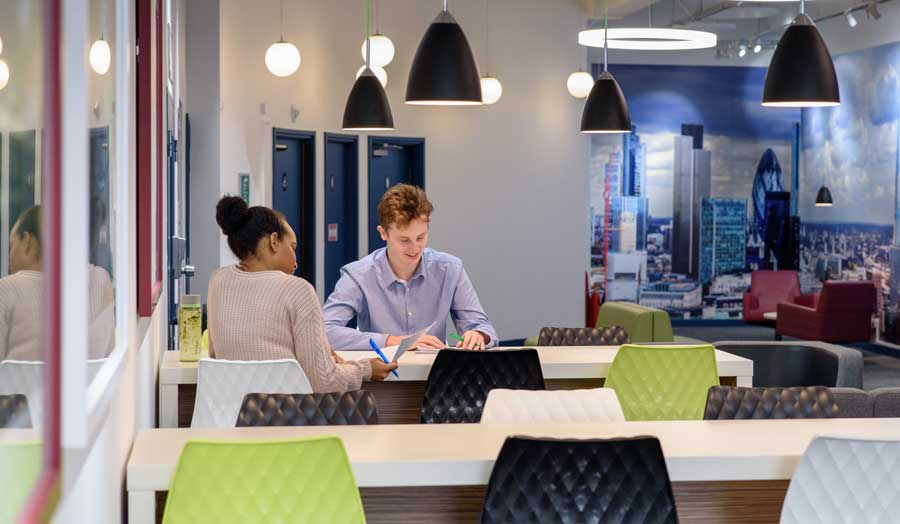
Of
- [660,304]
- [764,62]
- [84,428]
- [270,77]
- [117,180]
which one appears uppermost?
[764,62]

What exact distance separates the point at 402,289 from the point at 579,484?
9.35ft

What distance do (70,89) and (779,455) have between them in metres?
2.09

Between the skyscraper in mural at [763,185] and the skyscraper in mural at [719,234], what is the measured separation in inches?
8.0

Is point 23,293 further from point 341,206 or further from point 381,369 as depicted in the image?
point 341,206

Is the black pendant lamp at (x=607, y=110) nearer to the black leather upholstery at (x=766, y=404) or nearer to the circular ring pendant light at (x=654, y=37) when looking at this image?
the circular ring pendant light at (x=654, y=37)

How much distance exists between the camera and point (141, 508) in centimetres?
285

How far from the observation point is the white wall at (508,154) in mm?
12016

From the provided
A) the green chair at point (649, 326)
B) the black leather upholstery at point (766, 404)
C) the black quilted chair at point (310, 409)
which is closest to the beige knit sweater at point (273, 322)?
the black quilted chair at point (310, 409)

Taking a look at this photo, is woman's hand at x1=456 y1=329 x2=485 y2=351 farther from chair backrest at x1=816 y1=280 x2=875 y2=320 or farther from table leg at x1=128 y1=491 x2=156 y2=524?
chair backrest at x1=816 y1=280 x2=875 y2=320

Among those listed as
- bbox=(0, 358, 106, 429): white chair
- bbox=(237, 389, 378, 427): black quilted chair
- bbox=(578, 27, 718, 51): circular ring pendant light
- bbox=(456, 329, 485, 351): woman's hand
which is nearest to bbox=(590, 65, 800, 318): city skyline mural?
bbox=(578, 27, 718, 51): circular ring pendant light

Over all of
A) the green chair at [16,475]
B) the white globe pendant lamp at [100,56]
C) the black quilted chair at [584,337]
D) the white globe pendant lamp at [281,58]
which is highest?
the white globe pendant lamp at [281,58]

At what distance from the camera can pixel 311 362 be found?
4242 millimetres

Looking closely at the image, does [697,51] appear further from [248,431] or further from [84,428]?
[84,428]

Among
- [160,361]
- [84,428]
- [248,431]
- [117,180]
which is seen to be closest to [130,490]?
[248,431]
